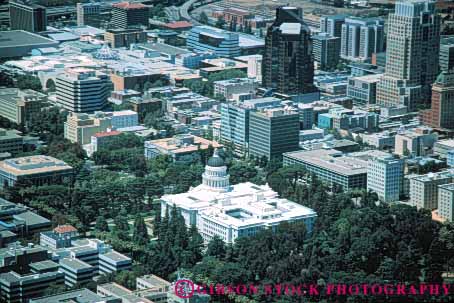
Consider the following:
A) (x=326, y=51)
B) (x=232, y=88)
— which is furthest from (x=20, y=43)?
(x=326, y=51)

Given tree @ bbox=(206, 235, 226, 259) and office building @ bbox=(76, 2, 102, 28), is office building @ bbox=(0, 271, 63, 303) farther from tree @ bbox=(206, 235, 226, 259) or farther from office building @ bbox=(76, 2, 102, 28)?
office building @ bbox=(76, 2, 102, 28)

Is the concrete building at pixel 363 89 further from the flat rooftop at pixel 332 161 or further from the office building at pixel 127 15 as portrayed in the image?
the office building at pixel 127 15

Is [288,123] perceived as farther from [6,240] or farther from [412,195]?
[6,240]

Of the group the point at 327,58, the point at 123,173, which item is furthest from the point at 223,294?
the point at 327,58

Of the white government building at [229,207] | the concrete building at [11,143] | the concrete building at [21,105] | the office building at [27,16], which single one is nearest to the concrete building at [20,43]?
the office building at [27,16]

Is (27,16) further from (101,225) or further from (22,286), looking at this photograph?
(22,286)
